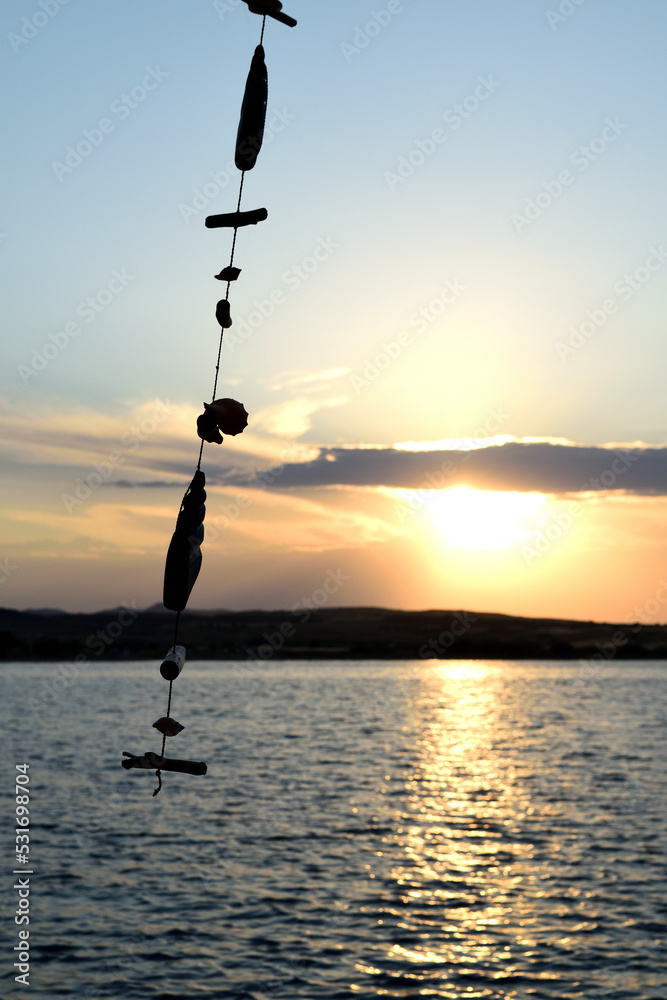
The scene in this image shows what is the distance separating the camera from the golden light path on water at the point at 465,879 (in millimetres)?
26797

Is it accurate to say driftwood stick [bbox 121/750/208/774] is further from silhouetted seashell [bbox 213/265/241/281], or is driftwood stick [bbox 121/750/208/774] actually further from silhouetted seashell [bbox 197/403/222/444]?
silhouetted seashell [bbox 213/265/241/281]

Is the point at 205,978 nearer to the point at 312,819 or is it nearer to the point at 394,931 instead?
the point at 394,931

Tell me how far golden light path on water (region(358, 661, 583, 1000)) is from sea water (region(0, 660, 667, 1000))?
0.32 ft

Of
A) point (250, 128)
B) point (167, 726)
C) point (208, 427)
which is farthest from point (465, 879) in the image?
point (250, 128)

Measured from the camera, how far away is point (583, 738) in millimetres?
80562

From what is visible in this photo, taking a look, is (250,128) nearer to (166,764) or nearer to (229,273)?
(229,273)

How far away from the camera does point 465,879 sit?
117 ft

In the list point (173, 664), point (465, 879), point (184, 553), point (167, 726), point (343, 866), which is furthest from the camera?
point (343, 866)

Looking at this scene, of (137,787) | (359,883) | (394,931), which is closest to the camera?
(394,931)

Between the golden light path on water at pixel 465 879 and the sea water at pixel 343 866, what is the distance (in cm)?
10

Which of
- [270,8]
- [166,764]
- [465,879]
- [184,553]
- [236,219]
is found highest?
[270,8]

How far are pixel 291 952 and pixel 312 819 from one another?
17680 millimetres

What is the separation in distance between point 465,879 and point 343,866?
4.50 meters

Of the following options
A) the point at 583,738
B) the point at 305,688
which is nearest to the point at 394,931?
the point at 583,738
